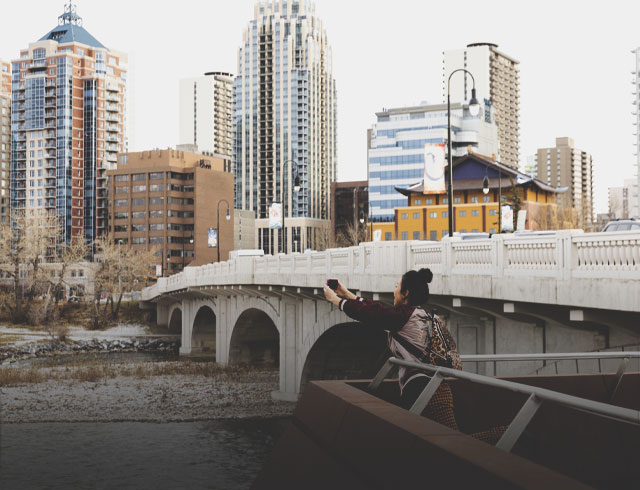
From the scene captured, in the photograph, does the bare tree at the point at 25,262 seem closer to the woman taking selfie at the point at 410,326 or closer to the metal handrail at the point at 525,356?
the woman taking selfie at the point at 410,326

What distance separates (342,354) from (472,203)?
61848mm

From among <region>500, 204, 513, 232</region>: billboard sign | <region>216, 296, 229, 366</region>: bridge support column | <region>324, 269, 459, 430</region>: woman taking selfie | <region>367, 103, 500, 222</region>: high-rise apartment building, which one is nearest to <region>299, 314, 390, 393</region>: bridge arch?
<region>500, 204, 513, 232</region>: billboard sign

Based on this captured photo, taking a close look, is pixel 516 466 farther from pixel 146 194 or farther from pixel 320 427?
pixel 146 194

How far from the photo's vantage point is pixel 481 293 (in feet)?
52.0

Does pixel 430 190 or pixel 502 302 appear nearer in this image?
pixel 502 302

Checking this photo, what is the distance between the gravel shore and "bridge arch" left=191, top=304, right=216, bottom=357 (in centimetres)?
1833

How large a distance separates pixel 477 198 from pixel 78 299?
155ft

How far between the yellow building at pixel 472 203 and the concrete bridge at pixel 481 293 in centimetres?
5327

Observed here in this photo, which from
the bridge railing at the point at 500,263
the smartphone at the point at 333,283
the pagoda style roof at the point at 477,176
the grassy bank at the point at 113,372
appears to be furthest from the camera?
the pagoda style roof at the point at 477,176

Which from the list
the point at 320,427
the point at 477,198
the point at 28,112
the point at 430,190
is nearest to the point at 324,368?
the point at 430,190

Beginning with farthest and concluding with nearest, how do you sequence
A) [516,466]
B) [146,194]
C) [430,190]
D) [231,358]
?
[146,194]
[231,358]
[430,190]
[516,466]

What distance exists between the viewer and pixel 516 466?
181 inches

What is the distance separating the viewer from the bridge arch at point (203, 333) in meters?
62.6

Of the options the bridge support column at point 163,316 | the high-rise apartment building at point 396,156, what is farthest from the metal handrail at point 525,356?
the high-rise apartment building at point 396,156
